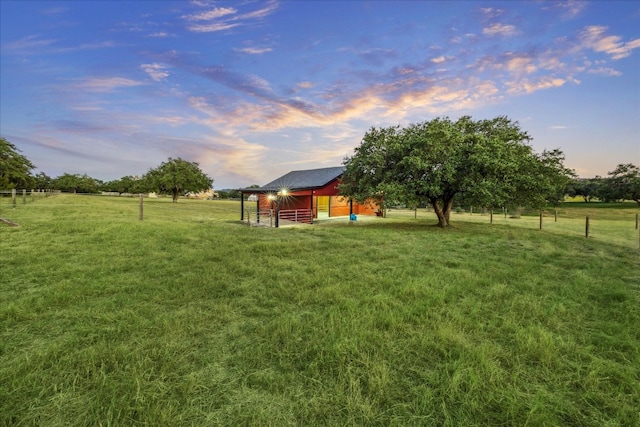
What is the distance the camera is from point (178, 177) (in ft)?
160

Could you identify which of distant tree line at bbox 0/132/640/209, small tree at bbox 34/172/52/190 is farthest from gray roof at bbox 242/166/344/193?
small tree at bbox 34/172/52/190

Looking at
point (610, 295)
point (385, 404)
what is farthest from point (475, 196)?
point (385, 404)

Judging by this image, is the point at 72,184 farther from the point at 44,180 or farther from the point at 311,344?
the point at 311,344

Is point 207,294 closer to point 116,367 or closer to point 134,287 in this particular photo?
point 134,287

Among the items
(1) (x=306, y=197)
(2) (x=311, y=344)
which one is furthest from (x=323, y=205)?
(2) (x=311, y=344)

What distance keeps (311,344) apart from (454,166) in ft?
52.4

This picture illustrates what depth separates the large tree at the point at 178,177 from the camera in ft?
161

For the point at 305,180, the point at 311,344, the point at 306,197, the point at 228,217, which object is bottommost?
the point at 311,344

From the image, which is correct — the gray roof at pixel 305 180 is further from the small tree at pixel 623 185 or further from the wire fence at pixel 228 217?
the small tree at pixel 623 185

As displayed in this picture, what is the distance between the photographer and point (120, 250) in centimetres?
913

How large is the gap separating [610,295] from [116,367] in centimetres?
922

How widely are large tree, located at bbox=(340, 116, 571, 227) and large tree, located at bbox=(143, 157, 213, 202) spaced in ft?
132

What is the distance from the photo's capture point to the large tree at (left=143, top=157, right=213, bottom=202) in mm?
49094

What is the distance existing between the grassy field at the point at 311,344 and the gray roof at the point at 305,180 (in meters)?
15.0
